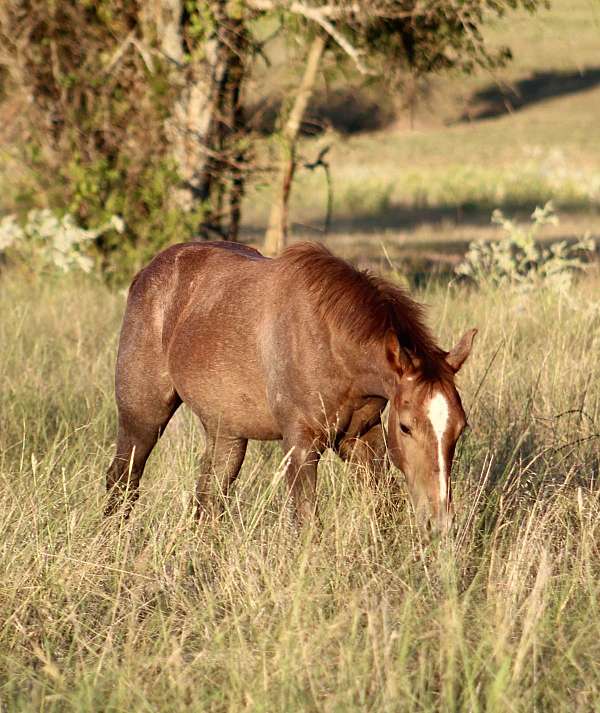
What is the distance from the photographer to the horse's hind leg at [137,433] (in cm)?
550

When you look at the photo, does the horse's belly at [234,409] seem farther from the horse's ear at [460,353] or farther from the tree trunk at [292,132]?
the tree trunk at [292,132]

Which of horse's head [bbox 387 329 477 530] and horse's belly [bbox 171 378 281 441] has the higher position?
horse's head [bbox 387 329 477 530]

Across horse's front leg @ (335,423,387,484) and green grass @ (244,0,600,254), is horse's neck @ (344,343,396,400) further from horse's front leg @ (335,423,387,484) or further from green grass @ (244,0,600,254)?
green grass @ (244,0,600,254)

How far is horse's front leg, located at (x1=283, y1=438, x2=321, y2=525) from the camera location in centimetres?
449

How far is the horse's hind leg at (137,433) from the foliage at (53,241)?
4.48m

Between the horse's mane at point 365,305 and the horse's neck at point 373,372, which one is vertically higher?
the horse's mane at point 365,305

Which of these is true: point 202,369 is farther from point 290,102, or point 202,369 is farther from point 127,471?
point 290,102

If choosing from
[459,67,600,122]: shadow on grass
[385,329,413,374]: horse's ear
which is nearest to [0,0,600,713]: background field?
[385,329,413,374]: horse's ear

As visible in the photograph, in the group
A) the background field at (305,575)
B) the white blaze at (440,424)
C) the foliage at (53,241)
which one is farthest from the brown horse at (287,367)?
the foliage at (53,241)

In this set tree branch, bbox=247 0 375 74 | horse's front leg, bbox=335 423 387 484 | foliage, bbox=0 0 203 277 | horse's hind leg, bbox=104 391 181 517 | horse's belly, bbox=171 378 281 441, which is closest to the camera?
horse's front leg, bbox=335 423 387 484

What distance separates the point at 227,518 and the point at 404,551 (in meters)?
1.08

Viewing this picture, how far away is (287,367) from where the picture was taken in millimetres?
4598

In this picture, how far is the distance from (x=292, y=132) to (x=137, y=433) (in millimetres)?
7004

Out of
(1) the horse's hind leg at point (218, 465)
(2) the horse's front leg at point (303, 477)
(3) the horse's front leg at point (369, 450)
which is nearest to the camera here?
(2) the horse's front leg at point (303, 477)
